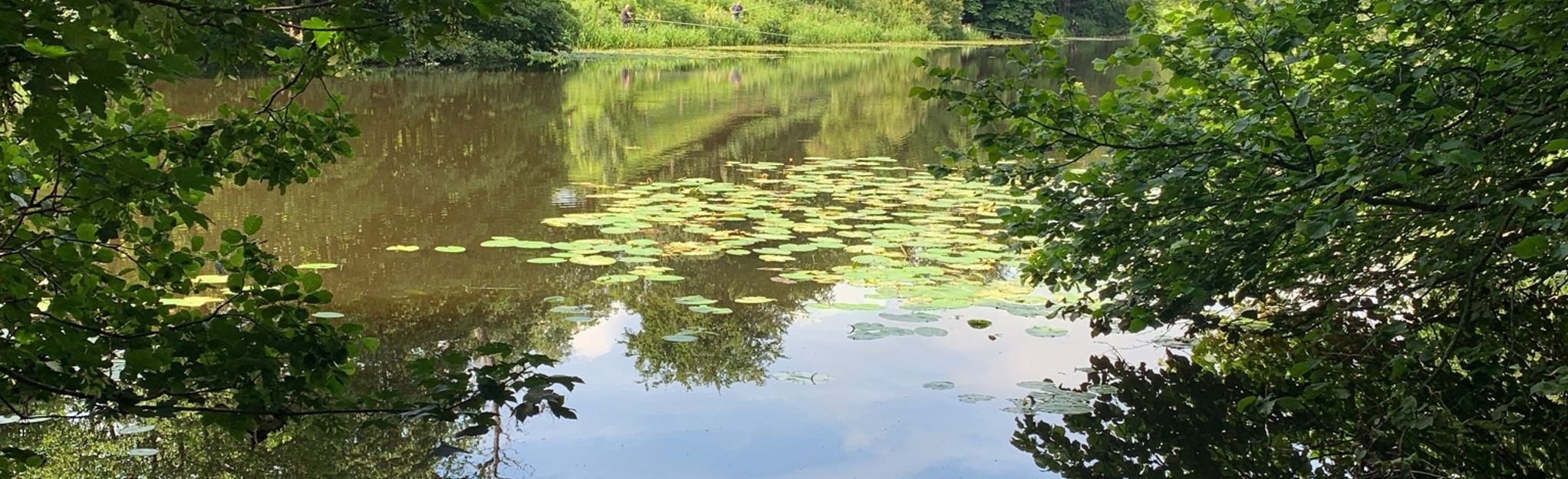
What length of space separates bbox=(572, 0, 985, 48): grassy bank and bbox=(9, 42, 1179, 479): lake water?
1773 centimetres

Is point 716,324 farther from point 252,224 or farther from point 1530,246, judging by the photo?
point 1530,246

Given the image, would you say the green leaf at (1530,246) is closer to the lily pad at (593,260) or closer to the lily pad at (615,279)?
the lily pad at (615,279)

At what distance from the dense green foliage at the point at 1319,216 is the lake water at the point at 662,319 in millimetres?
524

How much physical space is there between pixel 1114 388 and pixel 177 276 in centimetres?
308

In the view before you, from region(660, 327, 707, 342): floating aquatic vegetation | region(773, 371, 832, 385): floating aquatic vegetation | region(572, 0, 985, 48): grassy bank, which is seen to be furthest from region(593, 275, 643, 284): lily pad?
region(572, 0, 985, 48): grassy bank

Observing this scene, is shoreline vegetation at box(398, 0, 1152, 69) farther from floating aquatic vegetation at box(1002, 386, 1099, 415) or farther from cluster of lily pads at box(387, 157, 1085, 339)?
floating aquatic vegetation at box(1002, 386, 1099, 415)

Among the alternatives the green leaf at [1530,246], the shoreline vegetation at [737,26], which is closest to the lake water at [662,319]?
the green leaf at [1530,246]

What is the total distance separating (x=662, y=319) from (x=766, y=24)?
101ft

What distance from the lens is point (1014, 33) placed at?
147ft

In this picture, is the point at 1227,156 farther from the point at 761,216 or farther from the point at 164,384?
the point at 761,216

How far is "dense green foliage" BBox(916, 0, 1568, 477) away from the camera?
8.94 feet

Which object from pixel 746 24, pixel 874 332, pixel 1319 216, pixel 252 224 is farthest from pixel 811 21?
pixel 252 224

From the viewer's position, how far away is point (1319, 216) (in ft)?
8.99

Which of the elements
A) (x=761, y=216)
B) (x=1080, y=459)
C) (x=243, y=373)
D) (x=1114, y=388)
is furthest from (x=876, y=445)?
(x=761, y=216)
